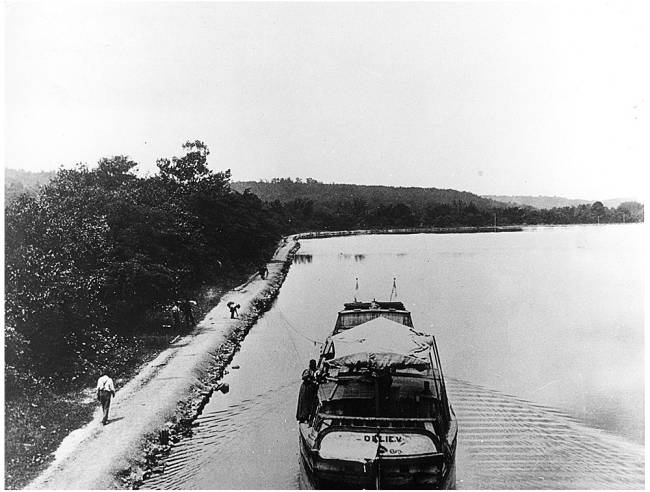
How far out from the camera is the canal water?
52.9 feet

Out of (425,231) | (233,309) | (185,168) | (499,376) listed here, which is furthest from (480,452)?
(425,231)

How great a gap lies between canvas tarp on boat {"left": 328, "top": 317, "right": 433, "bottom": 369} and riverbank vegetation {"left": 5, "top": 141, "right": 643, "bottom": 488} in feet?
26.6

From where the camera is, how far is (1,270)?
15.1 meters

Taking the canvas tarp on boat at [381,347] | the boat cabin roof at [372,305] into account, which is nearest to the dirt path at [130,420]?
the canvas tarp on boat at [381,347]

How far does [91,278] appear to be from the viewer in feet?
77.6

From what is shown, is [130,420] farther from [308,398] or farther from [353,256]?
[353,256]

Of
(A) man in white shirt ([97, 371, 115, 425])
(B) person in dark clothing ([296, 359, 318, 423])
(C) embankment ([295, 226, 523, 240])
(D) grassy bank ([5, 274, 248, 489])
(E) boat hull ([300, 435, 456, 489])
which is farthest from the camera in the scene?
(C) embankment ([295, 226, 523, 240])

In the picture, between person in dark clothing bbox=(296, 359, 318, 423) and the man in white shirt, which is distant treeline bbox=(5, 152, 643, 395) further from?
person in dark clothing bbox=(296, 359, 318, 423)

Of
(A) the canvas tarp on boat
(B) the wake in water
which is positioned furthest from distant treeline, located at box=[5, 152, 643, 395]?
(A) the canvas tarp on boat

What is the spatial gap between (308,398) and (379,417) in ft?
8.42

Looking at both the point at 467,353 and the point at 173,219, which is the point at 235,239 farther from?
the point at 467,353

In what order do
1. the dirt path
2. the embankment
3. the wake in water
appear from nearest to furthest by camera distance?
1. the dirt path
2. the wake in water
3. the embankment

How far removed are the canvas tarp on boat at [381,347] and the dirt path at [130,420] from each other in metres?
6.06

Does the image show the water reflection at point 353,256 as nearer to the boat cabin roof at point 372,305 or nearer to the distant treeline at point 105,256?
the distant treeline at point 105,256
